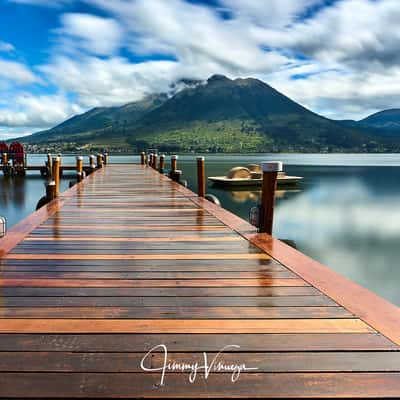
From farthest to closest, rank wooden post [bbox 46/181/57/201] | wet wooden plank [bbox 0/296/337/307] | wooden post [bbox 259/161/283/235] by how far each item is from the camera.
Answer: wooden post [bbox 46/181/57/201] → wooden post [bbox 259/161/283/235] → wet wooden plank [bbox 0/296/337/307]

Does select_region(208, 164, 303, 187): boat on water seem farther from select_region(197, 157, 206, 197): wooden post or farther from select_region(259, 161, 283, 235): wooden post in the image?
select_region(259, 161, 283, 235): wooden post

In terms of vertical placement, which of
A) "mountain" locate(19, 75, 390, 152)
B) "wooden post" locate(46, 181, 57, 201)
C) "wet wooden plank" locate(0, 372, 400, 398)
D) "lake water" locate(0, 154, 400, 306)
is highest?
"mountain" locate(19, 75, 390, 152)

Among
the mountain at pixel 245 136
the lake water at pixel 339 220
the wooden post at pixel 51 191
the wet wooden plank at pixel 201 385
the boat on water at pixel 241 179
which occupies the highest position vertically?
the mountain at pixel 245 136

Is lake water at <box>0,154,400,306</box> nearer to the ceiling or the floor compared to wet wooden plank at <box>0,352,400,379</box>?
nearer to the floor

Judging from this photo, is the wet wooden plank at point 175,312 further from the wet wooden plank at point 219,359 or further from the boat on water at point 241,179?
the boat on water at point 241,179

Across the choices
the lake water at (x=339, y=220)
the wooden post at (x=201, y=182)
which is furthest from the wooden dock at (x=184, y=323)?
the lake water at (x=339, y=220)

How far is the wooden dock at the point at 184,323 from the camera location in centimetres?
172

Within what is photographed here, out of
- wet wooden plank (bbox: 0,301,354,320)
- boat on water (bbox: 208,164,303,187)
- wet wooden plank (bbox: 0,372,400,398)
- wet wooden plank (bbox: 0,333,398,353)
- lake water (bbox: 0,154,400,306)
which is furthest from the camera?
boat on water (bbox: 208,164,303,187)

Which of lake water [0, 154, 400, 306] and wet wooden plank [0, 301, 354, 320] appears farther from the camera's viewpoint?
lake water [0, 154, 400, 306]

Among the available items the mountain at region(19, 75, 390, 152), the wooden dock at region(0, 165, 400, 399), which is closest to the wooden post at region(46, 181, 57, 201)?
the wooden dock at region(0, 165, 400, 399)

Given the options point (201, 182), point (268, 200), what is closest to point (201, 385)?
point (268, 200)

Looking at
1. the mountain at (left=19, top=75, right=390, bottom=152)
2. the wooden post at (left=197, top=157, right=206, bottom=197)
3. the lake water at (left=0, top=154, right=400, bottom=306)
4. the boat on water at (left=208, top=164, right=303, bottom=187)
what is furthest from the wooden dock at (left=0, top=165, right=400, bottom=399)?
the mountain at (left=19, top=75, right=390, bottom=152)

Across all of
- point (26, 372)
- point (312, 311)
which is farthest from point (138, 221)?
point (26, 372)

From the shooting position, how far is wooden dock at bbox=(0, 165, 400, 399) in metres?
1.72
